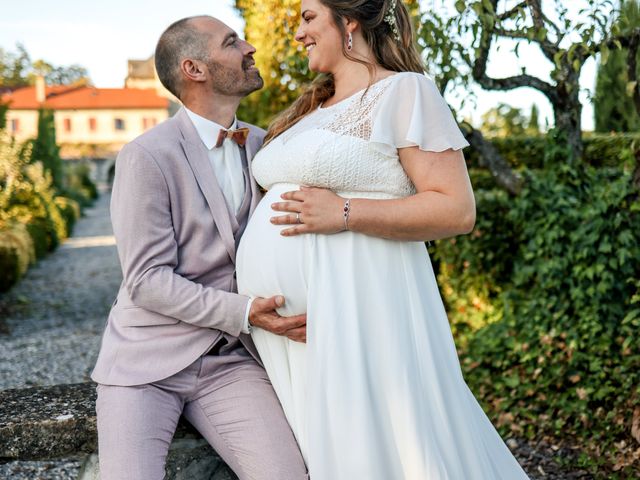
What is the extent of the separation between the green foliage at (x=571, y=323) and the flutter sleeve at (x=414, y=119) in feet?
8.25

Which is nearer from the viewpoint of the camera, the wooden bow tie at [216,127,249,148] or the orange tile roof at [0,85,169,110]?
the wooden bow tie at [216,127,249,148]

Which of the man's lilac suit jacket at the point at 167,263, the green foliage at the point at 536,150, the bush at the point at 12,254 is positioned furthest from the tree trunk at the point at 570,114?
the bush at the point at 12,254

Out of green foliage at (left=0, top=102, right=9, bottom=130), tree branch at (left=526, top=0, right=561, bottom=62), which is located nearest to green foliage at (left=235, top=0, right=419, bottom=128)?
tree branch at (left=526, top=0, right=561, bottom=62)

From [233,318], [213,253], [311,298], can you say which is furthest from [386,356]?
[213,253]

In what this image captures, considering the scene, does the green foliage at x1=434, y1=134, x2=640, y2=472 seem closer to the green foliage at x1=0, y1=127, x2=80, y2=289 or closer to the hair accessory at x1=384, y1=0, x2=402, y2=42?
the hair accessory at x1=384, y1=0, x2=402, y2=42

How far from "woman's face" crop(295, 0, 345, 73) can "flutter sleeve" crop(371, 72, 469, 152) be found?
0.32 metres

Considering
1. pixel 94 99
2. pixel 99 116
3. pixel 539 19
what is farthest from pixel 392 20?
pixel 94 99

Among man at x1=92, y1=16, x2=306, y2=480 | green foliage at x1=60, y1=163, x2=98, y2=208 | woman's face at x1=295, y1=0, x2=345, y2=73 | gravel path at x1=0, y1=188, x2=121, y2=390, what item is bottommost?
gravel path at x1=0, y1=188, x2=121, y2=390

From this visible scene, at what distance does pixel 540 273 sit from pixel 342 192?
3.02 m

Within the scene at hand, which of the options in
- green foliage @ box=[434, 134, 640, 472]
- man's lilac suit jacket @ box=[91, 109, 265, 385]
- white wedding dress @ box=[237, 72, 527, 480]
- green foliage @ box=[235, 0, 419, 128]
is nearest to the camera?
white wedding dress @ box=[237, 72, 527, 480]

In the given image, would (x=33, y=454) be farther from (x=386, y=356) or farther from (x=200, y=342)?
(x=386, y=356)

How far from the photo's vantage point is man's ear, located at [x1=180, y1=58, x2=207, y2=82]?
284 cm

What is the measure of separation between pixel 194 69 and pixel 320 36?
55 cm

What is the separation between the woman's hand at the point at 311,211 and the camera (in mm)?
2332
